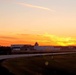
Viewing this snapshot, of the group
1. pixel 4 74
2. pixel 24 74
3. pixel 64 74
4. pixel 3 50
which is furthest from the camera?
pixel 3 50

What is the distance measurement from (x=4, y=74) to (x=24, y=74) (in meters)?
2.51

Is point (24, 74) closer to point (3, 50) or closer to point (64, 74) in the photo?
point (64, 74)

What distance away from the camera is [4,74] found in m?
23.1

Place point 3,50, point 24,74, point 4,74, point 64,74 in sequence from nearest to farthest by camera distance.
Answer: point 4,74 < point 24,74 < point 64,74 < point 3,50

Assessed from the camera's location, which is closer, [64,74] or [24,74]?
[24,74]

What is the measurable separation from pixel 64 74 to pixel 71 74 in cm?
81

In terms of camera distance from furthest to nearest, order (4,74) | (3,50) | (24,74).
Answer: (3,50), (24,74), (4,74)

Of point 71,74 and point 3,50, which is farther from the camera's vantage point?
point 3,50

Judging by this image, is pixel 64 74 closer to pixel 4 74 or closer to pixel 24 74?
pixel 24 74

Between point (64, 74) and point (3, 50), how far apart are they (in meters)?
82.0

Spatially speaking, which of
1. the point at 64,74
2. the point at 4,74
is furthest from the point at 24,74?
the point at 64,74

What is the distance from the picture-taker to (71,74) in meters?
27.0

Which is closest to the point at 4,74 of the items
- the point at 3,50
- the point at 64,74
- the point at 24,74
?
the point at 24,74

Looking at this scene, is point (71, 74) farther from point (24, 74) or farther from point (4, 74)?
point (4, 74)
